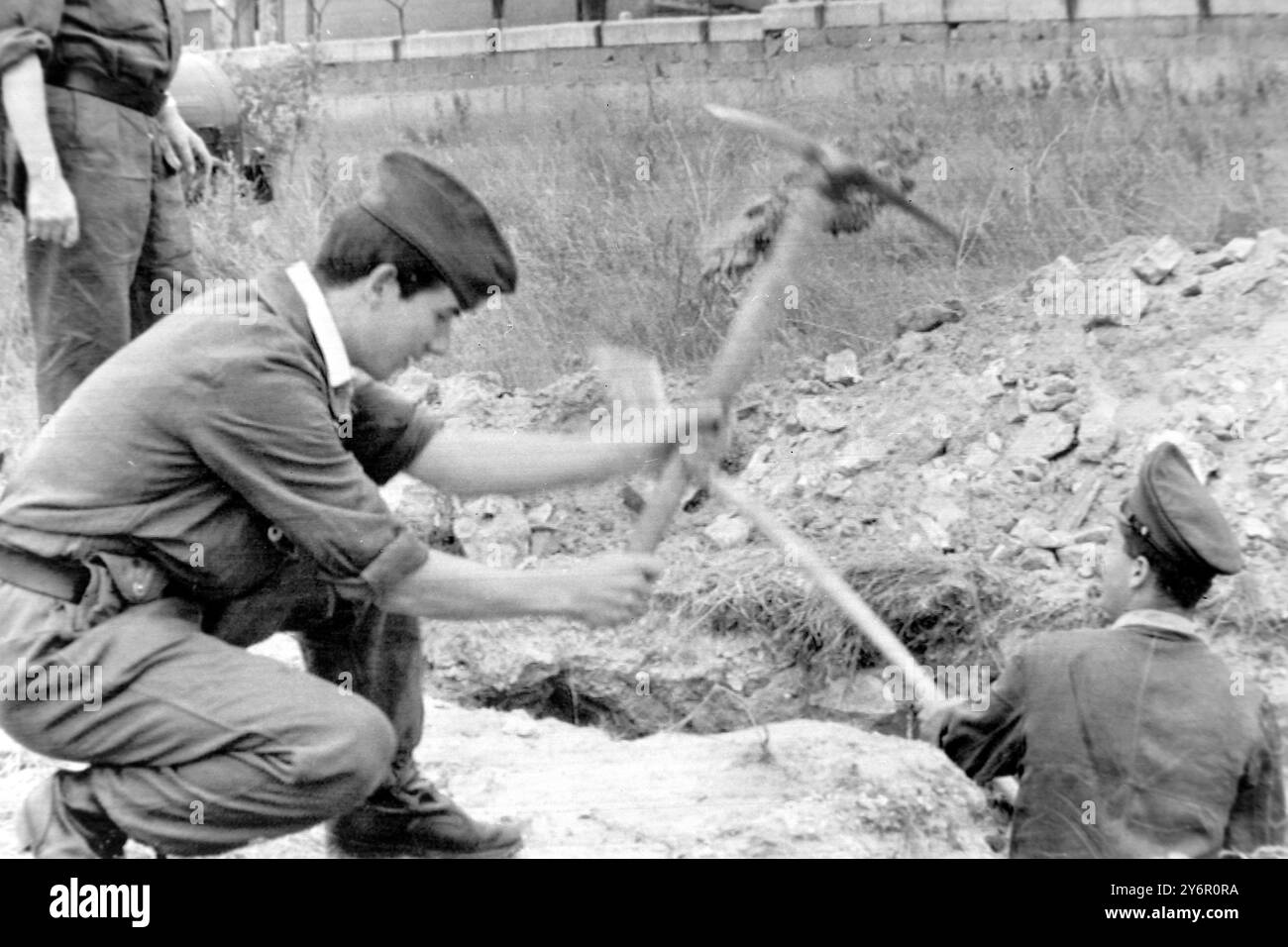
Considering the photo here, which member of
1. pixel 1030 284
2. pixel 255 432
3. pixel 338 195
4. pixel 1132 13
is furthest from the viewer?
pixel 338 195

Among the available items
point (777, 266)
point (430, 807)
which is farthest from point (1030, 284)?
point (430, 807)

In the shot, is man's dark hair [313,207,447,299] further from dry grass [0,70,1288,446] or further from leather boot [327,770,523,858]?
dry grass [0,70,1288,446]

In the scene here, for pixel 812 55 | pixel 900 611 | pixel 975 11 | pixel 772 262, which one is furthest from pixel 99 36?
pixel 975 11

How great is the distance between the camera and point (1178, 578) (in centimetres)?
304

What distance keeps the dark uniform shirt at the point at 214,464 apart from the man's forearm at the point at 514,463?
418 millimetres

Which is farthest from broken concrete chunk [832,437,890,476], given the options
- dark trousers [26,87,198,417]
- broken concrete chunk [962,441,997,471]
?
dark trousers [26,87,198,417]

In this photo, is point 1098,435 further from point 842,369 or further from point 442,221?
point 442,221

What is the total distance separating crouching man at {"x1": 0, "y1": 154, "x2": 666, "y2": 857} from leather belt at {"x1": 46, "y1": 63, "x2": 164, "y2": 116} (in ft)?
4.52

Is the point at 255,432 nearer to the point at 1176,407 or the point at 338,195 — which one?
the point at 1176,407

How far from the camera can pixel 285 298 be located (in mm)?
2855

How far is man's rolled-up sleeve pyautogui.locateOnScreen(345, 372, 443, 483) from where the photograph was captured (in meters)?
3.14

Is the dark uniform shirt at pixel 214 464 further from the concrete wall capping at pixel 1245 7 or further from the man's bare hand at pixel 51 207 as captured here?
the concrete wall capping at pixel 1245 7

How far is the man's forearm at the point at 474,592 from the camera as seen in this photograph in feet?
9.11
